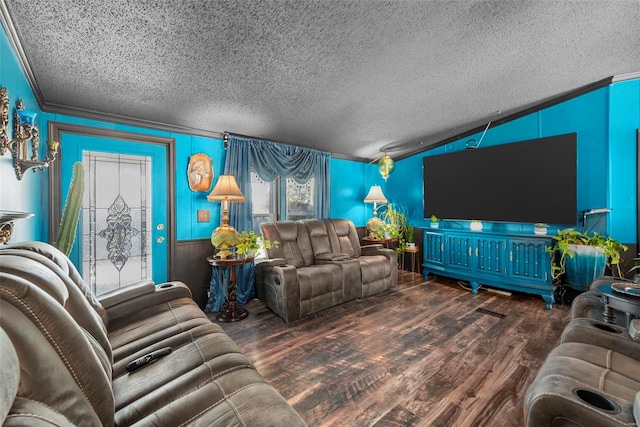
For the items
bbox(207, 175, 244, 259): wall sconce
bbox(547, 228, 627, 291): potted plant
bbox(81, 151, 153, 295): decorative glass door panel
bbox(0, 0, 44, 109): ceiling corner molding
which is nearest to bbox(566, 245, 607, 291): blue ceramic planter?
bbox(547, 228, 627, 291): potted plant

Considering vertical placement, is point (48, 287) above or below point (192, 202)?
below

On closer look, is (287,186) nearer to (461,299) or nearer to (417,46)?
(417,46)

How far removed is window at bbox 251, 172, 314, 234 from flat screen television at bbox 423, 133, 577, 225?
203 centimetres

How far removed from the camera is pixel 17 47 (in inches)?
64.9

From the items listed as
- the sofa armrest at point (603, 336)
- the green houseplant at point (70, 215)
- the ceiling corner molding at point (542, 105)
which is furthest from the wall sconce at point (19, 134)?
the ceiling corner molding at point (542, 105)

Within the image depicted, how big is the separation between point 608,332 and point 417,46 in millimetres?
2296

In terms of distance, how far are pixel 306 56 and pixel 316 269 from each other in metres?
2.20

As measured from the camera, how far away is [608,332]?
1492 mm

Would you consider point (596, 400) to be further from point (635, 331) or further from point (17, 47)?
point (17, 47)

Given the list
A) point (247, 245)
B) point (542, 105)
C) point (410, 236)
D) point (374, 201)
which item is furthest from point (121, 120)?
point (542, 105)

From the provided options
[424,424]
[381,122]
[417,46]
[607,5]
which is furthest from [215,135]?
[607,5]

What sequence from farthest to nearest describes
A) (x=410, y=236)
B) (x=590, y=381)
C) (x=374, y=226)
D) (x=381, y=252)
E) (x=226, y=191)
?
(x=410, y=236) → (x=374, y=226) → (x=381, y=252) → (x=226, y=191) → (x=590, y=381)

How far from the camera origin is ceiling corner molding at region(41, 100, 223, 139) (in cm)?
246

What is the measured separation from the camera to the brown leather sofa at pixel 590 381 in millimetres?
944
